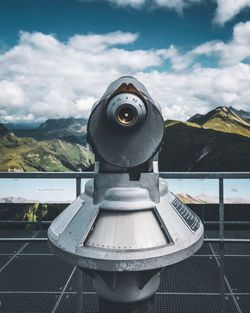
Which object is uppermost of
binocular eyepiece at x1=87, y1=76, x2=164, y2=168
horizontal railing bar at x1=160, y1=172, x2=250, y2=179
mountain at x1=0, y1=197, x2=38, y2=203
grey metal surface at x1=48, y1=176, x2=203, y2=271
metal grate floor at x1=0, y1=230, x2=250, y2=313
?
binocular eyepiece at x1=87, y1=76, x2=164, y2=168

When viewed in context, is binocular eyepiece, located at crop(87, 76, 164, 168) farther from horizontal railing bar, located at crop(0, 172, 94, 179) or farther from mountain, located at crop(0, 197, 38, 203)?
mountain, located at crop(0, 197, 38, 203)

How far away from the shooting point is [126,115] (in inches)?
50.6

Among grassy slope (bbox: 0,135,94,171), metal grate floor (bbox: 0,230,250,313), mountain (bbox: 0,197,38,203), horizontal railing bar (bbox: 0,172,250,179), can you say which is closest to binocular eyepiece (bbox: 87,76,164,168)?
horizontal railing bar (bbox: 0,172,250,179)

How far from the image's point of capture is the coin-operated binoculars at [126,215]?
1.22 meters

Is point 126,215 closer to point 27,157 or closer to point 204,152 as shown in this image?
point 204,152

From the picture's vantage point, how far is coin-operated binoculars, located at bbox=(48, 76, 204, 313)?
48.1 inches

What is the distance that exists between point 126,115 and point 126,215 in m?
0.38

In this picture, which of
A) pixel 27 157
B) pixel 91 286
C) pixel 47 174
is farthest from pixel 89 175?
pixel 27 157

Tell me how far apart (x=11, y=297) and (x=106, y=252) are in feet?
10.1

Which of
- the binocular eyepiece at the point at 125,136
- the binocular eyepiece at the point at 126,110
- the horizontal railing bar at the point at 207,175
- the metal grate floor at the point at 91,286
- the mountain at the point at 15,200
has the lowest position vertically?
the metal grate floor at the point at 91,286

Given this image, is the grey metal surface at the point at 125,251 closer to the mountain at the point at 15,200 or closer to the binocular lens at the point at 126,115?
the binocular lens at the point at 126,115

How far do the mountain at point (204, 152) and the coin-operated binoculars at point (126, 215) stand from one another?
450 inches

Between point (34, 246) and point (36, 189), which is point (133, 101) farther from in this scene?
point (34, 246)

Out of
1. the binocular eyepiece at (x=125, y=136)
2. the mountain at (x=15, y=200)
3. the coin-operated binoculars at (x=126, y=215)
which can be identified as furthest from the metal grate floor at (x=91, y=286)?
the binocular eyepiece at (x=125, y=136)
